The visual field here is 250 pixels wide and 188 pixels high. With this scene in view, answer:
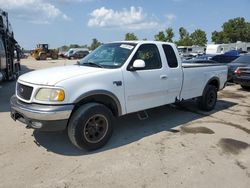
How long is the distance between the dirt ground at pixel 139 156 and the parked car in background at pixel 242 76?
5267 mm

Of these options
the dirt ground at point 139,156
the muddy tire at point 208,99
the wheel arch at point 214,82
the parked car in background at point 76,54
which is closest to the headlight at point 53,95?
the dirt ground at point 139,156

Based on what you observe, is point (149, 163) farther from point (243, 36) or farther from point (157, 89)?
point (243, 36)

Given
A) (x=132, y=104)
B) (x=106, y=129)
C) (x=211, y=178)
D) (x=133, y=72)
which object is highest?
(x=133, y=72)

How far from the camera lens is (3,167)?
→ 4.30 m

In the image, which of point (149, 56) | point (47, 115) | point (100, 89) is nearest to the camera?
point (47, 115)

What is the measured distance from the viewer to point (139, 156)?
187 inches

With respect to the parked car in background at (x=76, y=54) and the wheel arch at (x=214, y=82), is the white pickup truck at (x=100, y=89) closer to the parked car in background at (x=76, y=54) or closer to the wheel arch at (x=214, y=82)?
the wheel arch at (x=214, y=82)

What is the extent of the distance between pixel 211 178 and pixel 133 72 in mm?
2376

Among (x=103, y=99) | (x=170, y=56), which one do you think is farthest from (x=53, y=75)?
(x=170, y=56)

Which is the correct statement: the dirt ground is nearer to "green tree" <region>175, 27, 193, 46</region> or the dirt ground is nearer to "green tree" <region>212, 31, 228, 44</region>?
"green tree" <region>175, 27, 193, 46</region>

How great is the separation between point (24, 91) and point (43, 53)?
45703mm

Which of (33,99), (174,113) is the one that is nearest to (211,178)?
(33,99)

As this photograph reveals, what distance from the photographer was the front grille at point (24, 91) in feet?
15.3

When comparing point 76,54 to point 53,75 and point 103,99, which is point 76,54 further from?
point 53,75
